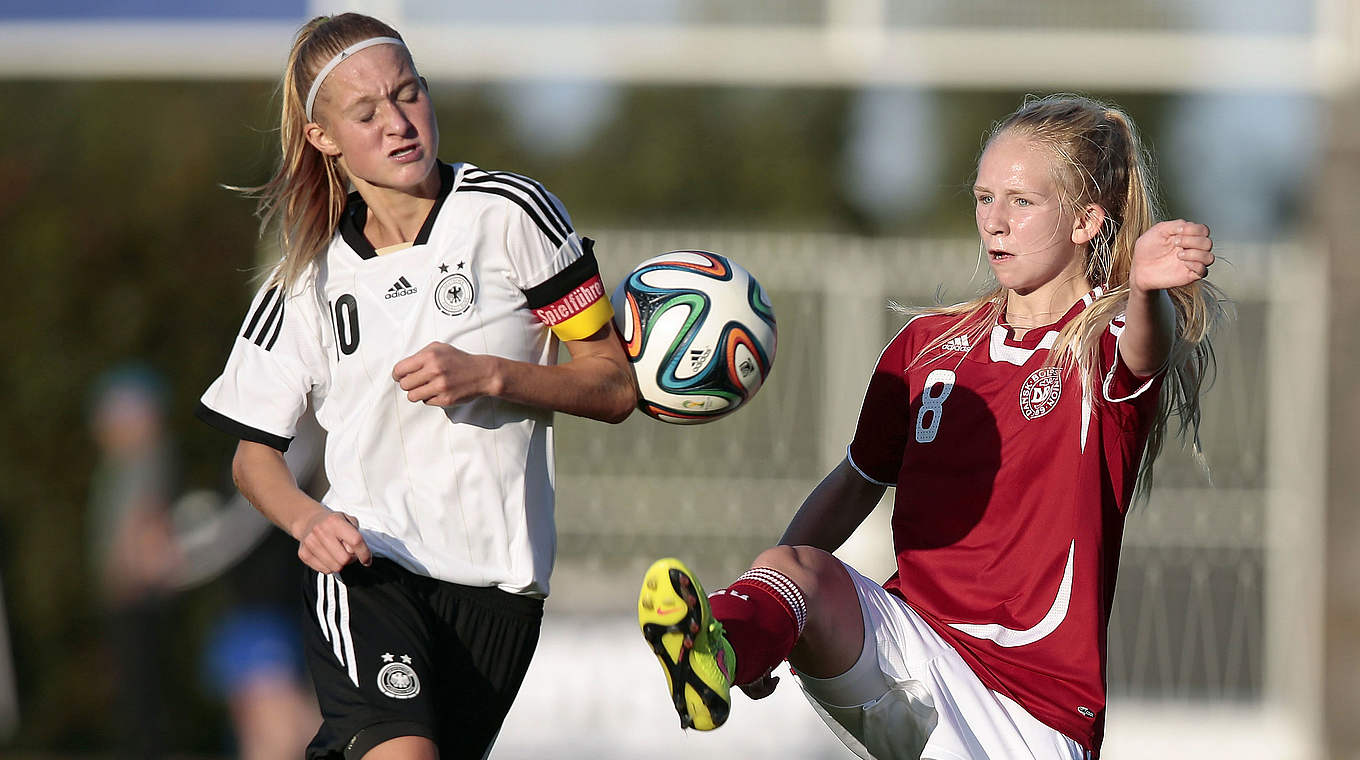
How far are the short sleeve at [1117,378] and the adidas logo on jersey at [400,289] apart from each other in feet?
5.11

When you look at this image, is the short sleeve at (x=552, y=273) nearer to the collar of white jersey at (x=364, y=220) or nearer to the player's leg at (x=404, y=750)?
the collar of white jersey at (x=364, y=220)

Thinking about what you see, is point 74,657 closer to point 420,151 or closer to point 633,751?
point 633,751

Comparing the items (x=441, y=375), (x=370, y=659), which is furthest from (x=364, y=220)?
(x=370, y=659)

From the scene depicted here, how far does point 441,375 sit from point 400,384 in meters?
0.13

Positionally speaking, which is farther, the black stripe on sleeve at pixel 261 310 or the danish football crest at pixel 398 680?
the black stripe on sleeve at pixel 261 310

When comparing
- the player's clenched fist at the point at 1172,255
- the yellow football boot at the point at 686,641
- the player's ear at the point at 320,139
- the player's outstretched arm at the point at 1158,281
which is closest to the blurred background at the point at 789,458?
the player's ear at the point at 320,139

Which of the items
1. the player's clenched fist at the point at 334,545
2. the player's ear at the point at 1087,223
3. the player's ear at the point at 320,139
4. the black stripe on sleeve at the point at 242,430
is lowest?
the player's clenched fist at the point at 334,545

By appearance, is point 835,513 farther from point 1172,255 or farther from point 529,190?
point 1172,255

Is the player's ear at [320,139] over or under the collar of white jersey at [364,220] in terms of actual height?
over

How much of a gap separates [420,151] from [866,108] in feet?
47.4

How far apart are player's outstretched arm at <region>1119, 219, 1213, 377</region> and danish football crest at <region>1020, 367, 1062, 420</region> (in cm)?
20

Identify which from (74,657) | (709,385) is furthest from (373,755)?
(74,657)

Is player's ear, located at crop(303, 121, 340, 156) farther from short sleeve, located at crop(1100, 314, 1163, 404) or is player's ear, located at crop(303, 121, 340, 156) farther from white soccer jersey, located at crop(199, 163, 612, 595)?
short sleeve, located at crop(1100, 314, 1163, 404)

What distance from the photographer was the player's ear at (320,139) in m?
3.61
